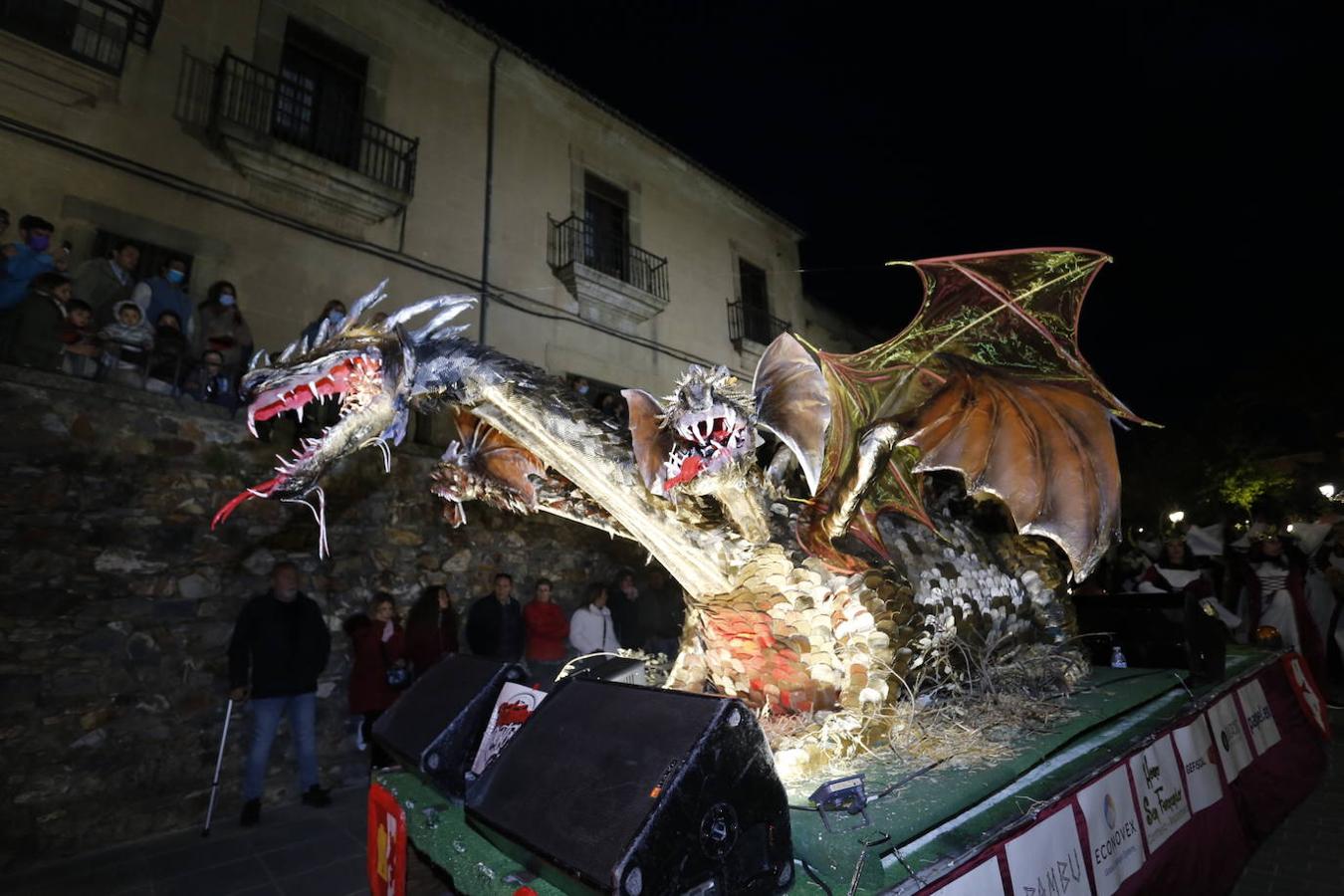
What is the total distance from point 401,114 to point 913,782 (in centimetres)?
856

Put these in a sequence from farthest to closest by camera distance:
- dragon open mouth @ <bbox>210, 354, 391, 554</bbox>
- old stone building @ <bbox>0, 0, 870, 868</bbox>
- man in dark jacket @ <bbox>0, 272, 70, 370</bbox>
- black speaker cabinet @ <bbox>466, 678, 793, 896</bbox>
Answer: man in dark jacket @ <bbox>0, 272, 70, 370</bbox> < old stone building @ <bbox>0, 0, 870, 868</bbox> < dragon open mouth @ <bbox>210, 354, 391, 554</bbox> < black speaker cabinet @ <bbox>466, 678, 793, 896</bbox>

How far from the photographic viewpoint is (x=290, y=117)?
680cm

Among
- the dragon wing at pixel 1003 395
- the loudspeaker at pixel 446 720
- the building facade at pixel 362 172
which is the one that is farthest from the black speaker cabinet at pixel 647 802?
the building facade at pixel 362 172

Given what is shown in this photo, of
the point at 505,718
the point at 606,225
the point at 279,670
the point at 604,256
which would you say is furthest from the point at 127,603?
the point at 606,225

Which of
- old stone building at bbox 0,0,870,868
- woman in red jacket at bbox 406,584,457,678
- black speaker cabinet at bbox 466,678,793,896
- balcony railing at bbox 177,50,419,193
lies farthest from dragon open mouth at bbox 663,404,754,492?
balcony railing at bbox 177,50,419,193

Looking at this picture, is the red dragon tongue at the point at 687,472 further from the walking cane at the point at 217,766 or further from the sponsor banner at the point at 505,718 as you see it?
the walking cane at the point at 217,766

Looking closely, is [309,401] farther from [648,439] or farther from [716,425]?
[716,425]

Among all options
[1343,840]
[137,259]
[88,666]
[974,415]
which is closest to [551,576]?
[88,666]

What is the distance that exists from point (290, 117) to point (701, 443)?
276 inches

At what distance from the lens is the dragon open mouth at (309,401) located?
219cm

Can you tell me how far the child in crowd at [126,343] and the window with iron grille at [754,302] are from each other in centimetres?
872

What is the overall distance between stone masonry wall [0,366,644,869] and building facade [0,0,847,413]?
1.98m

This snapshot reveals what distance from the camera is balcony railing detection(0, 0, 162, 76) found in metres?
5.20

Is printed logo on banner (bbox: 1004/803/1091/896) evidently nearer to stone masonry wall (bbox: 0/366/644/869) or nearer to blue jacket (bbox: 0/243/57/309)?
stone masonry wall (bbox: 0/366/644/869)
